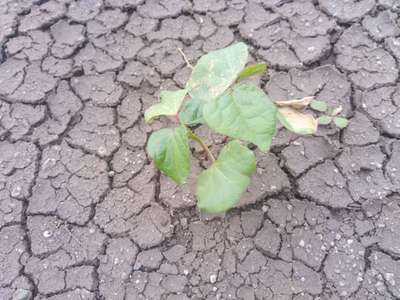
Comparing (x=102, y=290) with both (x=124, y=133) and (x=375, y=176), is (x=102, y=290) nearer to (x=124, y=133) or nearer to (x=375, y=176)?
(x=124, y=133)

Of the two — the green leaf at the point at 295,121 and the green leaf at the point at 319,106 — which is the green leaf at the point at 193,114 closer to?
the green leaf at the point at 295,121

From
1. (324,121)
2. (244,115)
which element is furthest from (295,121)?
(324,121)

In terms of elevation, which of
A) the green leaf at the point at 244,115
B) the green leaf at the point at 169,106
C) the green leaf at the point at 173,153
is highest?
the green leaf at the point at 244,115

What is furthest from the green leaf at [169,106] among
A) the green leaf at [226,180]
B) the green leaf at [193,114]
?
the green leaf at [226,180]

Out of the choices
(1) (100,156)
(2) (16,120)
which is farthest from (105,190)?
(2) (16,120)

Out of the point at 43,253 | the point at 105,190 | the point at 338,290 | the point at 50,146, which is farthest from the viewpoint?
the point at 50,146

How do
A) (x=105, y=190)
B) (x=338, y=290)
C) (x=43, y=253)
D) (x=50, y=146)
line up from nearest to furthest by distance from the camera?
(x=338, y=290) < (x=43, y=253) < (x=105, y=190) < (x=50, y=146)
